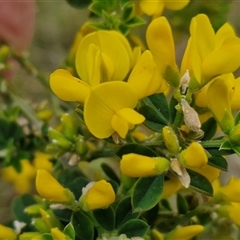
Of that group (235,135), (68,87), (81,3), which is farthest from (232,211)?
(81,3)

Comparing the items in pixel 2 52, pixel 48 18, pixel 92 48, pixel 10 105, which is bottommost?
pixel 48 18

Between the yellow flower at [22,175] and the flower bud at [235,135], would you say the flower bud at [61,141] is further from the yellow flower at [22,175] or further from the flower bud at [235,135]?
the yellow flower at [22,175]

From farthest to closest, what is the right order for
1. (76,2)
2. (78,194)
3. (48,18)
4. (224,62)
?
(48,18) → (76,2) → (78,194) → (224,62)

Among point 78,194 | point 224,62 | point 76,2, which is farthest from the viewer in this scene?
point 76,2

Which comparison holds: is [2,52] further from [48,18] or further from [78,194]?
[48,18]

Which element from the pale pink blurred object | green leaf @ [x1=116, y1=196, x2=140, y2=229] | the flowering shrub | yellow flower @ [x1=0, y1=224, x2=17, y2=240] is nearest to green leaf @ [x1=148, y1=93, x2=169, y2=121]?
the flowering shrub

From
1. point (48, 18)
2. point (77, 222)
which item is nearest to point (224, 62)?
point (77, 222)

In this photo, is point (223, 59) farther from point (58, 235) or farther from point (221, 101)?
point (58, 235)

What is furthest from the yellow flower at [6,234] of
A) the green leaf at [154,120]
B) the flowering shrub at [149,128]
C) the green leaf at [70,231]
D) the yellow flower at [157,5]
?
the yellow flower at [157,5]
